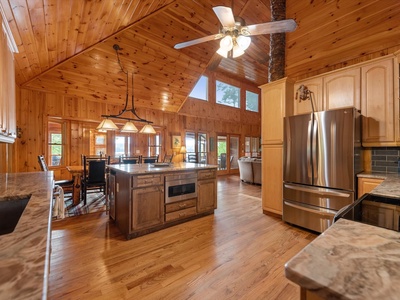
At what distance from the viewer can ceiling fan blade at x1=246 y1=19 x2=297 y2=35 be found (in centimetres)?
208

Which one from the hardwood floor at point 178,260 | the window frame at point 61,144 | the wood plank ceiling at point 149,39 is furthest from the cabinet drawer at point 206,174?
the window frame at point 61,144

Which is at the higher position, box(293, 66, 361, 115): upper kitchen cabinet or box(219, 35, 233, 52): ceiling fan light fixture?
box(219, 35, 233, 52): ceiling fan light fixture

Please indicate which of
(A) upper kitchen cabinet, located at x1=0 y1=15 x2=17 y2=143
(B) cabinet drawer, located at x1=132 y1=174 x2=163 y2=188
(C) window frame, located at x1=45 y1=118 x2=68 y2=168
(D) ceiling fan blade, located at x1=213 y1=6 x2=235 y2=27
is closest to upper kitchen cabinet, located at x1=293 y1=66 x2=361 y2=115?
(D) ceiling fan blade, located at x1=213 y1=6 x2=235 y2=27

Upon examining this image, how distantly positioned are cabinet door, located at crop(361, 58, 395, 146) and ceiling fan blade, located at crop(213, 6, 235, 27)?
6.71 ft

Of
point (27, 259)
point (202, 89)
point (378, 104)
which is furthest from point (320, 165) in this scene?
point (202, 89)

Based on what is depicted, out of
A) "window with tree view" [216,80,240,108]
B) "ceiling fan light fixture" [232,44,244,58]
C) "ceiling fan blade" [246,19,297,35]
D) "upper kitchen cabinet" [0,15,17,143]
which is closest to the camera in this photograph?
"upper kitchen cabinet" [0,15,17,143]

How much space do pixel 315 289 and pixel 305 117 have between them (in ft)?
9.33

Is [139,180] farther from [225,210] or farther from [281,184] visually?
[281,184]

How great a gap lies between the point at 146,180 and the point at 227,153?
6550 mm

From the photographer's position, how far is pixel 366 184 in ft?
7.98

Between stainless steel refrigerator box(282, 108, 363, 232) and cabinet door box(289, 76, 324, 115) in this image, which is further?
cabinet door box(289, 76, 324, 115)

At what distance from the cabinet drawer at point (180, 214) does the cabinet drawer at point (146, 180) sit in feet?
1.82

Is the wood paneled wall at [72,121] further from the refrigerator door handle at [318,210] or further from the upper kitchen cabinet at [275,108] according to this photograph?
the refrigerator door handle at [318,210]

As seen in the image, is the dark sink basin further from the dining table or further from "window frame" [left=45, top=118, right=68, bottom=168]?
"window frame" [left=45, top=118, right=68, bottom=168]
